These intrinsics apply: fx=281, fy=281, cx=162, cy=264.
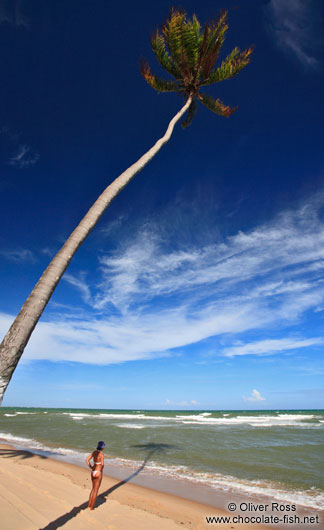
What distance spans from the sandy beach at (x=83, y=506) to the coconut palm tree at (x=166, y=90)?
4937 mm

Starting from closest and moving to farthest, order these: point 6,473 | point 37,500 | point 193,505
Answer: point 37,500
point 193,505
point 6,473

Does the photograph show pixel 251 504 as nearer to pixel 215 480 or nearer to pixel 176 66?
pixel 215 480

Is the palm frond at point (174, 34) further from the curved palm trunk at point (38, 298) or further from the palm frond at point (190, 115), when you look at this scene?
the curved palm trunk at point (38, 298)

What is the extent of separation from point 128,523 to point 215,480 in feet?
19.2

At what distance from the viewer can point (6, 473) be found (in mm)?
10109

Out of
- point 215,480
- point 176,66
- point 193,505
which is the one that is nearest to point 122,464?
point 215,480

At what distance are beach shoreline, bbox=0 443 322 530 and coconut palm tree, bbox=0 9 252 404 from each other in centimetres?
494

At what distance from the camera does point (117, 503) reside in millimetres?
7711

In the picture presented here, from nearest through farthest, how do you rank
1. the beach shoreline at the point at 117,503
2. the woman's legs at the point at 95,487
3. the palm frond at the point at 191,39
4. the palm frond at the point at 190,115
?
the beach shoreline at the point at 117,503 < the woman's legs at the point at 95,487 < the palm frond at the point at 191,39 < the palm frond at the point at 190,115

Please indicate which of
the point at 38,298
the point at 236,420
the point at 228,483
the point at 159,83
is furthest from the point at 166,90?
the point at 236,420

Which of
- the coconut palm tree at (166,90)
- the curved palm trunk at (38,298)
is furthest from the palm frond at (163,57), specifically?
the curved palm trunk at (38,298)

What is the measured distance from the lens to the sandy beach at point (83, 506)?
6219 mm

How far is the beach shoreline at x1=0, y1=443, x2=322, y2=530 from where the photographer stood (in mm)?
6480

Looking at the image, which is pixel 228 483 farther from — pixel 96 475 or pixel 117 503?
pixel 96 475
